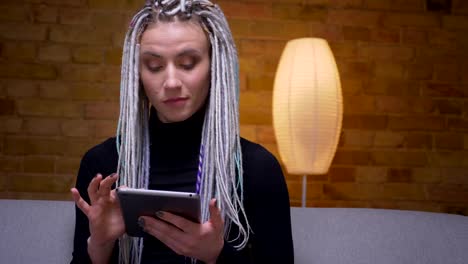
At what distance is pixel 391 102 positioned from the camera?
108 inches

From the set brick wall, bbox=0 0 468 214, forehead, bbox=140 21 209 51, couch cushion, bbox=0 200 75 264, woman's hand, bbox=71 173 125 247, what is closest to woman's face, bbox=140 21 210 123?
forehead, bbox=140 21 209 51

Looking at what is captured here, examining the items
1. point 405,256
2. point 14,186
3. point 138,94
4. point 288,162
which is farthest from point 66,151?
point 405,256

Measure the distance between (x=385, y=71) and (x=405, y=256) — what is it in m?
1.51

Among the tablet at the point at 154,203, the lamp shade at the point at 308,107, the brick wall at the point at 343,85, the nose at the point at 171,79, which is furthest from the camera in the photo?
the brick wall at the point at 343,85

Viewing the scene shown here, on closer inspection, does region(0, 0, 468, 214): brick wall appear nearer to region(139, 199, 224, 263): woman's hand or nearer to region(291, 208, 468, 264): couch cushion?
region(291, 208, 468, 264): couch cushion

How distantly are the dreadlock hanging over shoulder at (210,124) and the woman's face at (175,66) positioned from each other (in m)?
0.03

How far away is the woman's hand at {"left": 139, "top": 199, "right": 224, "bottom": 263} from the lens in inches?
38.9

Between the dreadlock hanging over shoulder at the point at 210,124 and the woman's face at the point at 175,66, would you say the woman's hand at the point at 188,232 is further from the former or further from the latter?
the woman's face at the point at 175,66

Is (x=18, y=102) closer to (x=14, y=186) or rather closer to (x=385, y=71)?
(x=14, y=186)

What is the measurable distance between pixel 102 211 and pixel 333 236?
65 centimetres

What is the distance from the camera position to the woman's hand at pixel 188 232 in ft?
3.24

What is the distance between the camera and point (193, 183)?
49.2 inches

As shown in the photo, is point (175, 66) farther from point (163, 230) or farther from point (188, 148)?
point (163, 230)

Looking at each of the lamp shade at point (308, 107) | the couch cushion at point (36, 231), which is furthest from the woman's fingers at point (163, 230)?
the lamp shade at point (308, 107)
